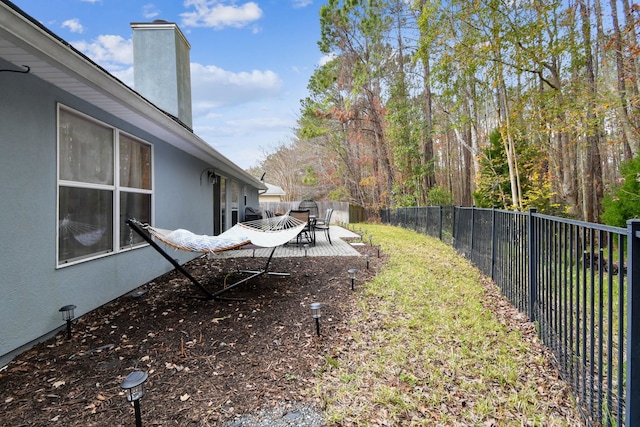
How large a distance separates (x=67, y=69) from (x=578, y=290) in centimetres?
404

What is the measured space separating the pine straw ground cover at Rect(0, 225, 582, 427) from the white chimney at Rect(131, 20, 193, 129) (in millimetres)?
4508

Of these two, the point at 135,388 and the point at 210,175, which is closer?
the point at 135,388

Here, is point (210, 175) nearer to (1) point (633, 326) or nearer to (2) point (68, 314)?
(2) point (68, 314)

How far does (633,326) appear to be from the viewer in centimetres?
146

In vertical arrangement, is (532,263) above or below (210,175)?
below

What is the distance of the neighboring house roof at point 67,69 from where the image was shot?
1.94 metres

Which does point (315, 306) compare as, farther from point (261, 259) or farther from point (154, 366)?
point (261, 259)

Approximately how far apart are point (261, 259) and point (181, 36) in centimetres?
521

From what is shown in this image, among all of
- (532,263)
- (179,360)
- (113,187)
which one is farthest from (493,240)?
(113,187)

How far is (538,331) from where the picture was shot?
9.89 feet

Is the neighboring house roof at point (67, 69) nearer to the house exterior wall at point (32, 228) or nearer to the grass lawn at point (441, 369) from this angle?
the house exterior wall at point (32, 228)

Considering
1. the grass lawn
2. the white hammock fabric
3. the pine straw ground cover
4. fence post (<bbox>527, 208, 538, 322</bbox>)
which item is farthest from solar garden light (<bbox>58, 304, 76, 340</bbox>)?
fence post (<bbox>527, 208, 538, 322</bbox>)

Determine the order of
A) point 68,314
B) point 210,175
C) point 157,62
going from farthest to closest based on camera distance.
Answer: point 210,175
point 157,62
point 68,314

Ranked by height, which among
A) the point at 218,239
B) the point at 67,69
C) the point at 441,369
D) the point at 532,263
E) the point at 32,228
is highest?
the point at 67,69
